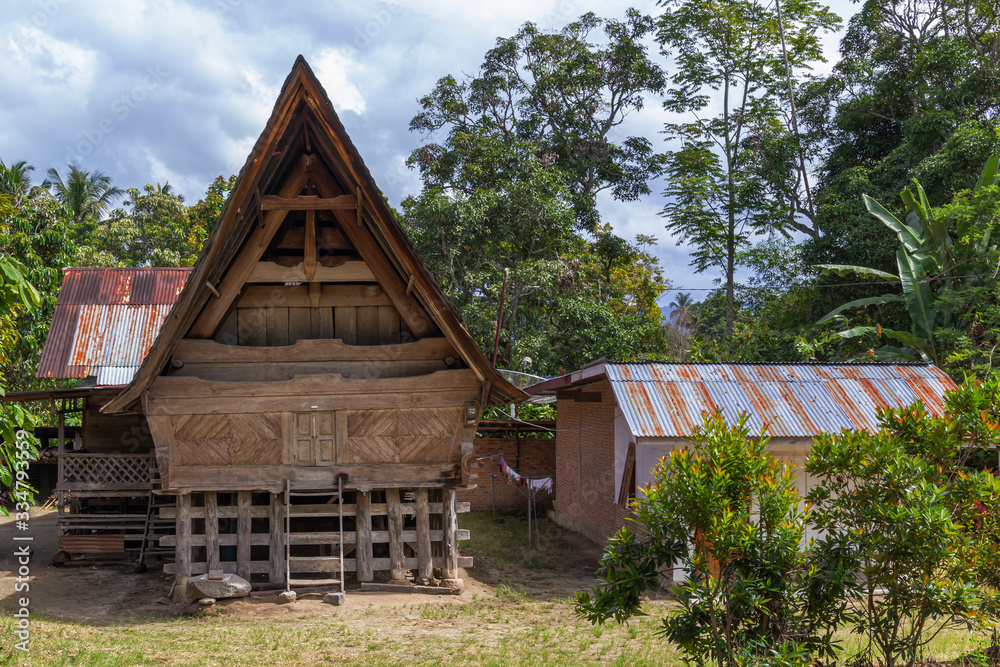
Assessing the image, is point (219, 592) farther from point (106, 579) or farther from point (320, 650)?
point (106, 579)

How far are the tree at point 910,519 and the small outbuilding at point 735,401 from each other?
12.9 feet

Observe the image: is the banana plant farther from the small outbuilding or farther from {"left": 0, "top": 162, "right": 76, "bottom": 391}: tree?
{"left": 0, "top": 162, "right": 76, "bottom": 391}: tree

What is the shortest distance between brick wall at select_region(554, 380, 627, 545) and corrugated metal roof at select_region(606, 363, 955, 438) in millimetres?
1603

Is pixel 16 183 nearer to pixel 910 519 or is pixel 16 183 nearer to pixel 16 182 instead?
pixel 16 182

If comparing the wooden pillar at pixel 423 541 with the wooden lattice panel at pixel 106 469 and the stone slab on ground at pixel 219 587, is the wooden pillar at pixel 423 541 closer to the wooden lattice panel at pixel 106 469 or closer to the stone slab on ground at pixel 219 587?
the stone slab on ground at pixel 219 587

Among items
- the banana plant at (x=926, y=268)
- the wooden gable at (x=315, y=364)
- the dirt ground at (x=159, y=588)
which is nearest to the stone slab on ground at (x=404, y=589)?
the dirt ground at (x=159, y=588)

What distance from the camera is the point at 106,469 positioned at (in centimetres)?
1349

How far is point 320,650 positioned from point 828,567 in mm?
5217

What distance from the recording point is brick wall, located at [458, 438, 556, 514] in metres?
19.8

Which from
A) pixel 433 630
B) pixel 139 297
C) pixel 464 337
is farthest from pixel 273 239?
pixel 139 297

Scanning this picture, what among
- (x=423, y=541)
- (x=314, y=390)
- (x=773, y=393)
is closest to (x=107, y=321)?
(x=314, y=390)

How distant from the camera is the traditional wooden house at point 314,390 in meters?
9.88

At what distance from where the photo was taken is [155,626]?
920cm

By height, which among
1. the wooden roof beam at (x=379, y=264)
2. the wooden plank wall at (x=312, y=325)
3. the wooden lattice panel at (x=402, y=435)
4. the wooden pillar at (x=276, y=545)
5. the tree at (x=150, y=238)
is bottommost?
the wooden pillar at (x=276, y=545)
